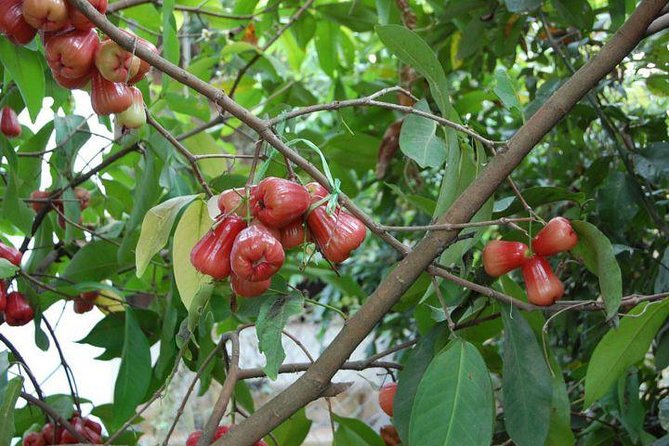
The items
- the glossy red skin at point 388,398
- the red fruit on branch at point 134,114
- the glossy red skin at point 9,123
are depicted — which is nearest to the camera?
the red fruit on branch at point 134,114

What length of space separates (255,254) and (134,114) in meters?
0.19

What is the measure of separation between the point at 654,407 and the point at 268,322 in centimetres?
77

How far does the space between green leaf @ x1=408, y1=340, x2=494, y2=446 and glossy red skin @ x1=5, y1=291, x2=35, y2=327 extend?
0.53 m

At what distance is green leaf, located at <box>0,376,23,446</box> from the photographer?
0.74 metres

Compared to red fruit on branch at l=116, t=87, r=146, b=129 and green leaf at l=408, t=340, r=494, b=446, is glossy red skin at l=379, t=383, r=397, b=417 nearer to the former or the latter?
green leaf at l=408, t=340, r=494, b=446

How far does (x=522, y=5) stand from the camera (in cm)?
108

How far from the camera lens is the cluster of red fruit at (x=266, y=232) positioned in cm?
59

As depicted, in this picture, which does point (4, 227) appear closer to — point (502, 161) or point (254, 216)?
point (254, 216)

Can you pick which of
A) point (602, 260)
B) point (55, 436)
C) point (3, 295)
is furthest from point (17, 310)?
point (602, 260)

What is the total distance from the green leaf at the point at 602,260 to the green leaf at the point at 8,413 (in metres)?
0.54

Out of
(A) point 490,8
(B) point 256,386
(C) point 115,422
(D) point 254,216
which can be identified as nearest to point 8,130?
(C) point 115,422

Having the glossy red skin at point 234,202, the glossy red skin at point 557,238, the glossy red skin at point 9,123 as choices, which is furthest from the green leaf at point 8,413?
the glossy red skin at point 557,238

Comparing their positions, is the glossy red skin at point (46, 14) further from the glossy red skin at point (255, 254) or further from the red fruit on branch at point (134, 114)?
the glossy red skin at point (255, 254)

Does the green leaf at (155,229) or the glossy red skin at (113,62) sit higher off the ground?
the glossy red skin at (113,62)
